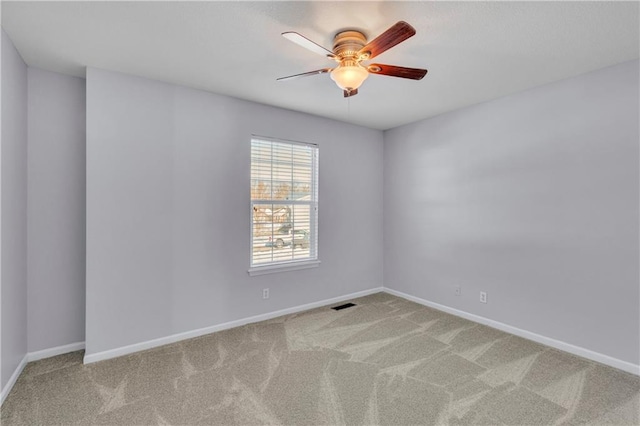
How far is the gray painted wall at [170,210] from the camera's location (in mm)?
2740

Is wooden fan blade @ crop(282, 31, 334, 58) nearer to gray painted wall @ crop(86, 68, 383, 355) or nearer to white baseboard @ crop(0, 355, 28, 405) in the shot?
gray painted wall @ crop(86, 68, 383, 355)

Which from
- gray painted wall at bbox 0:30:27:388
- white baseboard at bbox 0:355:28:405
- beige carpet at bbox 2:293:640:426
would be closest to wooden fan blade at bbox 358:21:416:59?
beige carpet at bbox 2:293:640:426

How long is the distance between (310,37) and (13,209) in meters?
2.53

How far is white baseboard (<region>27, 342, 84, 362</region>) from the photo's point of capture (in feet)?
8.83

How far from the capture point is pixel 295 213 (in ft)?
13.1

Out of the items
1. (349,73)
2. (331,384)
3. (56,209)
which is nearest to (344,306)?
(331,384)

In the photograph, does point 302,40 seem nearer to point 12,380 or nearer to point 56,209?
point 56,209

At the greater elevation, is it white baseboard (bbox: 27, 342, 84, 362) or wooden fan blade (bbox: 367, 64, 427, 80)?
wooden fan blade (bbox: 367, 64, 427, 80)

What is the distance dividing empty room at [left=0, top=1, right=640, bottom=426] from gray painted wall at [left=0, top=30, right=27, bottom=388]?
28 millimetres

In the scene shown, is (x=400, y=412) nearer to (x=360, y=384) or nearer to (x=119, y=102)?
(x=360, y=384)

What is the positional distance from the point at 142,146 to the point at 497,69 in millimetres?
3247

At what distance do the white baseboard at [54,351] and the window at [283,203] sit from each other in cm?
174

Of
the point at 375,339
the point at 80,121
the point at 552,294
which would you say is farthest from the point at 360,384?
the point at 80,121

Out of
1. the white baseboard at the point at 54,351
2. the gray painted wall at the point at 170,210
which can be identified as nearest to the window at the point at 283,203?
the gray painted wall at the point at 170,210
